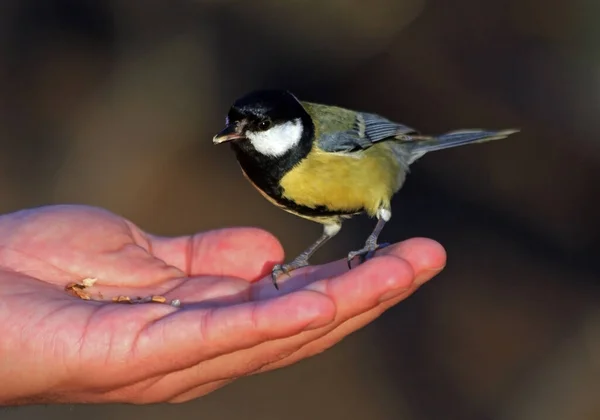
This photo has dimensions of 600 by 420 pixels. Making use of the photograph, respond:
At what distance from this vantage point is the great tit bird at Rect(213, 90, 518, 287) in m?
2.39

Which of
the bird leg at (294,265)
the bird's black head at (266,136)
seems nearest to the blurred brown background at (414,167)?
the bird leg at (294,265)

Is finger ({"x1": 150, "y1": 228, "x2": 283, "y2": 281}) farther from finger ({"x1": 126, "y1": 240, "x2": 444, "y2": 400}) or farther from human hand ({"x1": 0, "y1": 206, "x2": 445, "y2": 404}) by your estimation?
finger ({"x1": 126, "y1": 240, "x2": 444, "y2": 400})

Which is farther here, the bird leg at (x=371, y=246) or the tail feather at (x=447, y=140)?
the tail feather at (x=447, y=140)

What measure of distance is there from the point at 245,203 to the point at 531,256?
1.94m

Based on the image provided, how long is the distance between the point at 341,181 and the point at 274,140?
0.89 ft

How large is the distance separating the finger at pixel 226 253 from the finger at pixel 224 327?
79cm

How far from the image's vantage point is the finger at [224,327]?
166cm

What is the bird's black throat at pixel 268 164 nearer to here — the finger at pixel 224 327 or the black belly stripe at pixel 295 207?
the black belly stripe at pixel 295 207

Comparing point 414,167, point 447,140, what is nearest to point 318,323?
point 447,140

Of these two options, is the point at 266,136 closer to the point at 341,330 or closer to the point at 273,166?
the point at 273,166

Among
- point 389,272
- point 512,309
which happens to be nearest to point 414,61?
point 512,309

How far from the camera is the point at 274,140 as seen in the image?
2.41 meters

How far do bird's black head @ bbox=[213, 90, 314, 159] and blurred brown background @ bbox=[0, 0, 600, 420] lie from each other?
1638 mm

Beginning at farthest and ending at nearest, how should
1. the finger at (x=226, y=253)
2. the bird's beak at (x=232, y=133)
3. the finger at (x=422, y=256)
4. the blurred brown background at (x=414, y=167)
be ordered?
the blurred brown background at (x=414, y=167), the finger at (x=226, y=253), the bird's beak at (x=232, y=133), the finger at (x=422, y=256)
